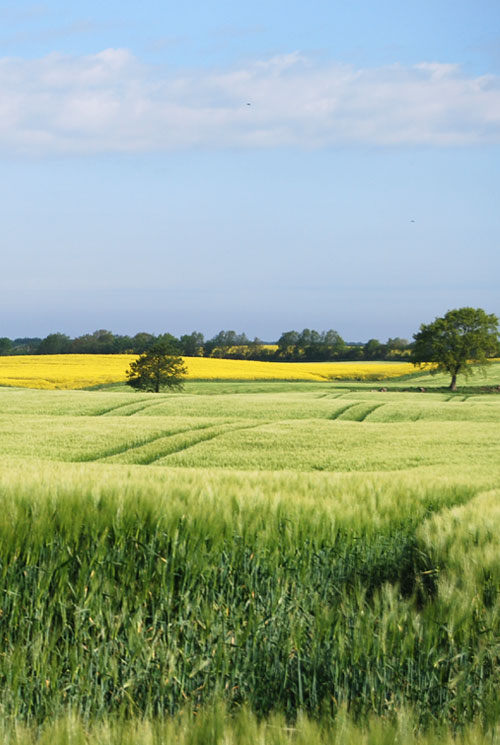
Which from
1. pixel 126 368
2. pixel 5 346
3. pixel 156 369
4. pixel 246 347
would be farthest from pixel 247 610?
pixel 5 346

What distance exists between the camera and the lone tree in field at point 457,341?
140ft

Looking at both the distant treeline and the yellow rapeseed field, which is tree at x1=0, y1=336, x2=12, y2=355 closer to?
the distant treeline

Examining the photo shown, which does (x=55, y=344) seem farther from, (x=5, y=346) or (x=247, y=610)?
(x=247, y=610)

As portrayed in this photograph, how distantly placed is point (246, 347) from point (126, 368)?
16433mm

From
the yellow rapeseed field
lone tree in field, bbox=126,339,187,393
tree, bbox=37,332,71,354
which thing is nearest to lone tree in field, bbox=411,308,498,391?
the yellow rapeseed field

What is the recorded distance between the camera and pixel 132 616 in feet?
9.20

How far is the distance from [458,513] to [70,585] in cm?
220

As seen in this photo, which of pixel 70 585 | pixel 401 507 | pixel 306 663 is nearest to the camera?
pixel 306 663

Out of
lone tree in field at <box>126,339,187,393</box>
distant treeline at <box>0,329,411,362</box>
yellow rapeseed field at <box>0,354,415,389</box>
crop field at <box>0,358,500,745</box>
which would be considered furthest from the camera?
distant treeline at <box>0,329,411,362</box>

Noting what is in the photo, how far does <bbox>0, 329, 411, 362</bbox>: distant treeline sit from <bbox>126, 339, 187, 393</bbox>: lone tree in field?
22262 millimetres

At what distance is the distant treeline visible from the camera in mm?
59438

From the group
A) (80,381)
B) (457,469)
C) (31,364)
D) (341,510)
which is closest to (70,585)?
(341,510)

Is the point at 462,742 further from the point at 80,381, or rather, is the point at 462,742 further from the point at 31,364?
the point at 31,364

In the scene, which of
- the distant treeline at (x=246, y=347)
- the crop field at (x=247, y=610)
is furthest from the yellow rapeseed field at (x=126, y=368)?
the crop field at (x=247, y=610)
